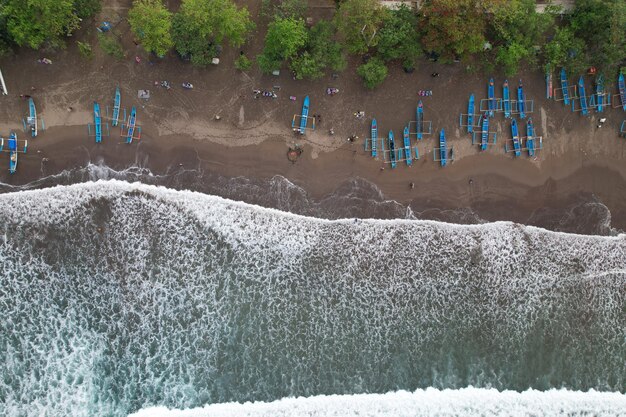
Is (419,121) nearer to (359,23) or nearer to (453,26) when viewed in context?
(453,26)

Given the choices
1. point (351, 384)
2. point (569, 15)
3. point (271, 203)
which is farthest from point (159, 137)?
point (569, 15)

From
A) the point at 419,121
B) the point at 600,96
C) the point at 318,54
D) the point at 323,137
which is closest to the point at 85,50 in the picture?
the point at 318,54

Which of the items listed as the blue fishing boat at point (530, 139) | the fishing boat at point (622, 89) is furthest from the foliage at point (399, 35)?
the fishing boat at point (622, 89)

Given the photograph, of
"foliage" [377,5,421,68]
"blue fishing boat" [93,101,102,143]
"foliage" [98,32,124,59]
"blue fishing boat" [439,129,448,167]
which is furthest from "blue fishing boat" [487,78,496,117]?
"blue fishing boat" [93,101,102,143]

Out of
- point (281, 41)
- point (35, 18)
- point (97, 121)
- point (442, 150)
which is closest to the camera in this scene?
point (35, 18)

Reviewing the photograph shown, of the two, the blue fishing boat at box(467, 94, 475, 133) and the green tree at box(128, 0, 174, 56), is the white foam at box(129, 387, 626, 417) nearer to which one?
the blue fishing boat at box(467, 94, 475, 133)

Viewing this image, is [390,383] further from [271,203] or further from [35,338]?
[35,338]
